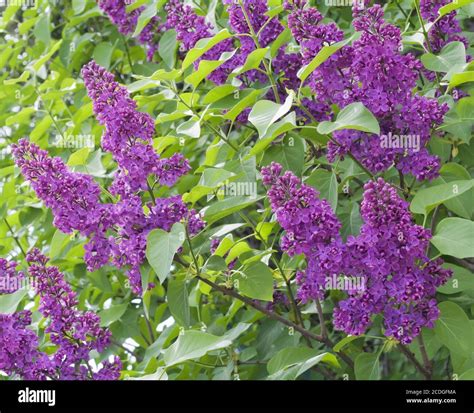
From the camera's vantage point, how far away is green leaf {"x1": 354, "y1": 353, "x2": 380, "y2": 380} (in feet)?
7.96

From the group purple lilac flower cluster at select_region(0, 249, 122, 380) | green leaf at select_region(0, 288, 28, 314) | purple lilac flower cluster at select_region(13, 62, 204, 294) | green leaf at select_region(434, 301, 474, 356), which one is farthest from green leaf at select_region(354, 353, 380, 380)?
green leaf at select_region(0, 288, 28, 314)

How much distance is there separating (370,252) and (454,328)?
15.3 inches

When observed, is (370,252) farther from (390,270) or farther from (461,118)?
(461,118)

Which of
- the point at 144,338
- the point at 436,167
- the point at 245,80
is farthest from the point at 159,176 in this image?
the point at 144,338

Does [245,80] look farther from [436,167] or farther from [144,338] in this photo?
[144,338]

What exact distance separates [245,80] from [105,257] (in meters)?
0.74

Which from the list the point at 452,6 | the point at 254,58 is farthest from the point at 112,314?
the point at 452,6

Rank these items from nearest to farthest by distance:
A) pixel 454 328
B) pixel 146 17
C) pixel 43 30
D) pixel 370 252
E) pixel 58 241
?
pixel 370 252 < pixel 454 328 < pixel 58 241 < pixel 146 17 < pixel 43 30

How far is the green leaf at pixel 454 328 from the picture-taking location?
2263mm

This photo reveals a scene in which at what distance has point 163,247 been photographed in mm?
2125

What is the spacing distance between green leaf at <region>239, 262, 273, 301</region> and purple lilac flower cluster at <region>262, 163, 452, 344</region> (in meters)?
0.19

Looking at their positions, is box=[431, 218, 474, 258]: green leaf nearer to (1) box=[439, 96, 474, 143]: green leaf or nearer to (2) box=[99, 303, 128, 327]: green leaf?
(1) box=[439, 96, 474, 143]: green leaf


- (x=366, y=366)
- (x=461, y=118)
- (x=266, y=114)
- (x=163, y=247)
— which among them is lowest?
(x=366, y=366)

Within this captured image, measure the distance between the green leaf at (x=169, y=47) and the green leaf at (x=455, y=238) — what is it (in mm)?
1331
